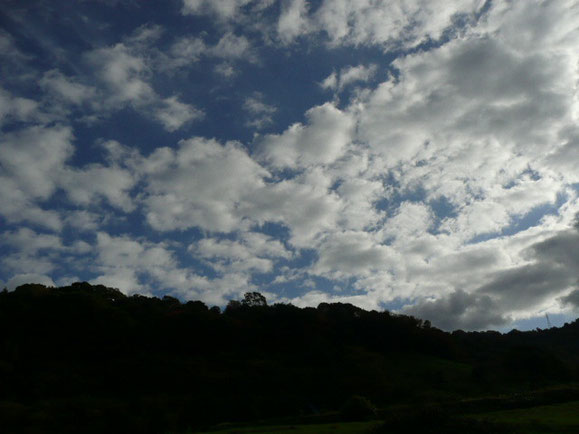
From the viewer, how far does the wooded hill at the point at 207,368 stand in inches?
1687

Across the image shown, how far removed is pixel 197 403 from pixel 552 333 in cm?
13100

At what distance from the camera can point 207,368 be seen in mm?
58969

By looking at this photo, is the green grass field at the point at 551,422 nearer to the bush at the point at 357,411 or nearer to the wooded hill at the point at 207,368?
the wooded hill at the point at 207,368

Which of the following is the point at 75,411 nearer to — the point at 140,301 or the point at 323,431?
the point at 323,431

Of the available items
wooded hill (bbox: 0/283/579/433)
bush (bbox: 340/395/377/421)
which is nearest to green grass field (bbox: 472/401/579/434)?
wooded hill (bbox: 0/283/579/433)

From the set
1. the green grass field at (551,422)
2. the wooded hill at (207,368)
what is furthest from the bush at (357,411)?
the green grass field at (551,422)

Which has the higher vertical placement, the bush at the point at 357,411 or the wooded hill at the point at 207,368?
the wooded hill at the point at 207,368

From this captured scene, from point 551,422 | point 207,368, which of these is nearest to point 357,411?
point 551,422

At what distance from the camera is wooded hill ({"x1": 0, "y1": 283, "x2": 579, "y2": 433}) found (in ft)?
141

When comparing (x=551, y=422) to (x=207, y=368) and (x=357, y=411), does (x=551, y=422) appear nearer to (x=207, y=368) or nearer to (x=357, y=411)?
(x=357, y=411)

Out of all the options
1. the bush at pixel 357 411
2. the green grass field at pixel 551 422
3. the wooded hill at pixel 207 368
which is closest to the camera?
the green grass field at pixel 551 422

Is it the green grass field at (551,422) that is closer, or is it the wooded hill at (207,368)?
the green grass field at (551,422)

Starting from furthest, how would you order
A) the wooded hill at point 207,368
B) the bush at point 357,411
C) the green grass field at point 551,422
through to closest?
the wooded hill at point 207,368
the bush at point 357,411
the green grass field at point 551,422

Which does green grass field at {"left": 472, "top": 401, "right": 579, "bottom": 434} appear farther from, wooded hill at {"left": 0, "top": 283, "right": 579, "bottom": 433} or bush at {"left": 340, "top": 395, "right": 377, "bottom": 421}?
bush at {"left": 340, "top": 395, "right": 377, "bottom": 421}
